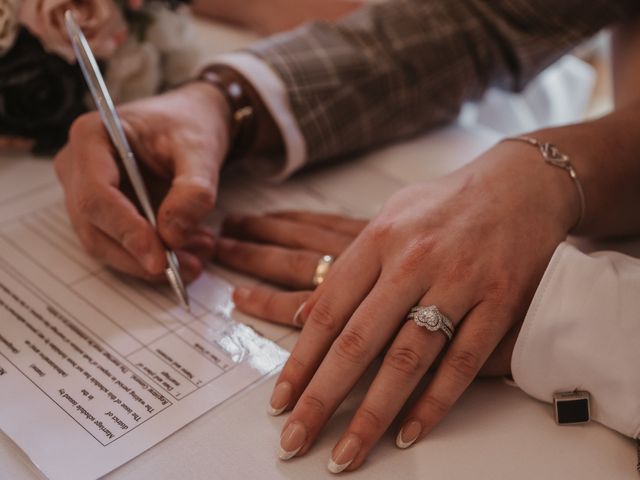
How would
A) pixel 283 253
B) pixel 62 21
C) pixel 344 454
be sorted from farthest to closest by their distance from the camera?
1. pixel 62 21
2. pixel 283 253
3. pixel 344 454

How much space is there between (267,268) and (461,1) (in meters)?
0.57

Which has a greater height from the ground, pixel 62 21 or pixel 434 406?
→ pixel 62 21

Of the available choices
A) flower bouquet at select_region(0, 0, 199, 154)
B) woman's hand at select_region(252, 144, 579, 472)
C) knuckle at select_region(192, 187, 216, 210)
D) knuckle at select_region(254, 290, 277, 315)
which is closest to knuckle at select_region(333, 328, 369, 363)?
woman's hand at select_region(252, 144, 579, 472)

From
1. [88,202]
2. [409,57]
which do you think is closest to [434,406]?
[88,202]

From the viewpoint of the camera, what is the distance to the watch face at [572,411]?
0.58 m

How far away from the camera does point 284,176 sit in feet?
3.00

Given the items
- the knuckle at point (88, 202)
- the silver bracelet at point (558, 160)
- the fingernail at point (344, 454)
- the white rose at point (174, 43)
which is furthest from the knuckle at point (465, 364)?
the white rose at point (174, 43)

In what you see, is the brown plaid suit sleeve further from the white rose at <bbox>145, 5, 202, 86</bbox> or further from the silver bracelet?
the silver bracelet

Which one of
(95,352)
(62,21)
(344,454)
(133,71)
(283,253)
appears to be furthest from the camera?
(133,71)

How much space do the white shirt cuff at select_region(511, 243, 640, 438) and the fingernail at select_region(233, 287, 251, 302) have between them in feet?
0.88

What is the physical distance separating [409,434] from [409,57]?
2.02 ft

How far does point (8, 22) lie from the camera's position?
0.86 m

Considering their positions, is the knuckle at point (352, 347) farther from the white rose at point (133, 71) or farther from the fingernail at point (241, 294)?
the white rose at point (133, 71)

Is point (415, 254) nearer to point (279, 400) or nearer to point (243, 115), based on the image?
point (279, 400)
